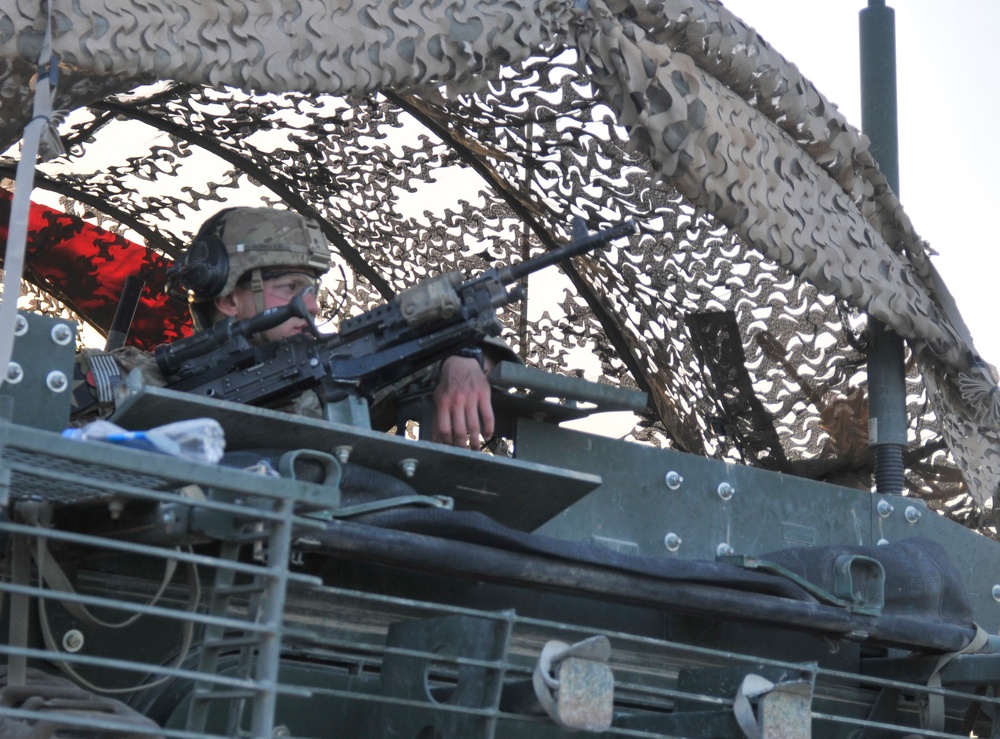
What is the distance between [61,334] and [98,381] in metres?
0.97

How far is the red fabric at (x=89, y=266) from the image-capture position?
5926mm

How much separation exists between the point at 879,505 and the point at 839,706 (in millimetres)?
703

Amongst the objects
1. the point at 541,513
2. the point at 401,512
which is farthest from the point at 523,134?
the point at 401,512

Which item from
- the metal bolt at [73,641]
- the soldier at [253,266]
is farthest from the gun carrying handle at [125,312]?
the metal bolt at [73,641]

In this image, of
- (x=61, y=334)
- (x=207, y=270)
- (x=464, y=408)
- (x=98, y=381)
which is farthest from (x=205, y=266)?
(x=61, y=334)

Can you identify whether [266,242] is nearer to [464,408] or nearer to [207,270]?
[207,270]

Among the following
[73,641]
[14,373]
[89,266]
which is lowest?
[73,641]

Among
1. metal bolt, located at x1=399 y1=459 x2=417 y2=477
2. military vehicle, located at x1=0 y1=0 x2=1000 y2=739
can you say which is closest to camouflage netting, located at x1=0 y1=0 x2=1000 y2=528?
military vehicle, located at x1=0 y1=0 x2=1000 y2=739

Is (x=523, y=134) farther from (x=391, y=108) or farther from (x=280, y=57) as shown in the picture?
(x=280, y=57)

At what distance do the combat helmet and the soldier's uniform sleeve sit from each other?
573 millimetres

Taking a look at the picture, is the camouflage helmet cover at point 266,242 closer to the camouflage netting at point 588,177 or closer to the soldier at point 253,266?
the soldier at point 253,266

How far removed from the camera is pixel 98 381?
4.08 meters

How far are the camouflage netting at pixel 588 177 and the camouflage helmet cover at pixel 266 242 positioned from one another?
0.60 meters

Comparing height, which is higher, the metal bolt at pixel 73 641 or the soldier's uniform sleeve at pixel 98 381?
the soldier's uniform sleeve at pixel 98 381
